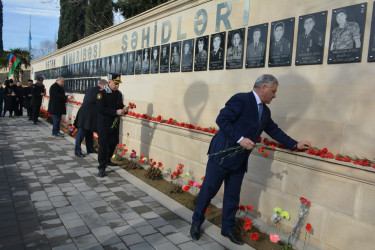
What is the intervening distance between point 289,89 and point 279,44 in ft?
2.15

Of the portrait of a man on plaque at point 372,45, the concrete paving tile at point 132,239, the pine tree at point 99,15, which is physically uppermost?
the pine tree at point 99,15

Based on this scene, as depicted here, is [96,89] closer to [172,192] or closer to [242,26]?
[172,192]

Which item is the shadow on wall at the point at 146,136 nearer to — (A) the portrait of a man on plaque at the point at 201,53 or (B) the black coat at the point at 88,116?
(B) the black coat at the point at 88,116

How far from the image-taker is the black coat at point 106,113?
5539 mm

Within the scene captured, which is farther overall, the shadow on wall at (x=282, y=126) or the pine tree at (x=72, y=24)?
the pine tree at (x=72, y=24)

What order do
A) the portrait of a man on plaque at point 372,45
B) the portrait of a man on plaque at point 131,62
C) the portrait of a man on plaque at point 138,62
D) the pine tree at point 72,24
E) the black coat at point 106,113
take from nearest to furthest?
the portrait of a man on plaque at point 372,45, the black coat at point 106,113, the portrait of a man on plaque at point 138,62, the portrait of a man on plaque at point 131,62, the pine tree at point 72,24

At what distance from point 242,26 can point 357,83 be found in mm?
2111

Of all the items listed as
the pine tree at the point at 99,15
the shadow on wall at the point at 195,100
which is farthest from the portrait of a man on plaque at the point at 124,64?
the pine tree at the point at 99,15

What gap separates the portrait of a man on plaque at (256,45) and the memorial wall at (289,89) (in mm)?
15

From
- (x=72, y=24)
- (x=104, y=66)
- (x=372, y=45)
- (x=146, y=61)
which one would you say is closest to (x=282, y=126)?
(x=372, y=45)

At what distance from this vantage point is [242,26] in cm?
469

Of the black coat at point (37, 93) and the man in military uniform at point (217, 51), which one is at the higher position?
the man in military uniform at point (217, 51)

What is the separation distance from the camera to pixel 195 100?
223 inches

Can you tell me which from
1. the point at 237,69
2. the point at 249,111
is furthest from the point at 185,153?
the point at 249,111
